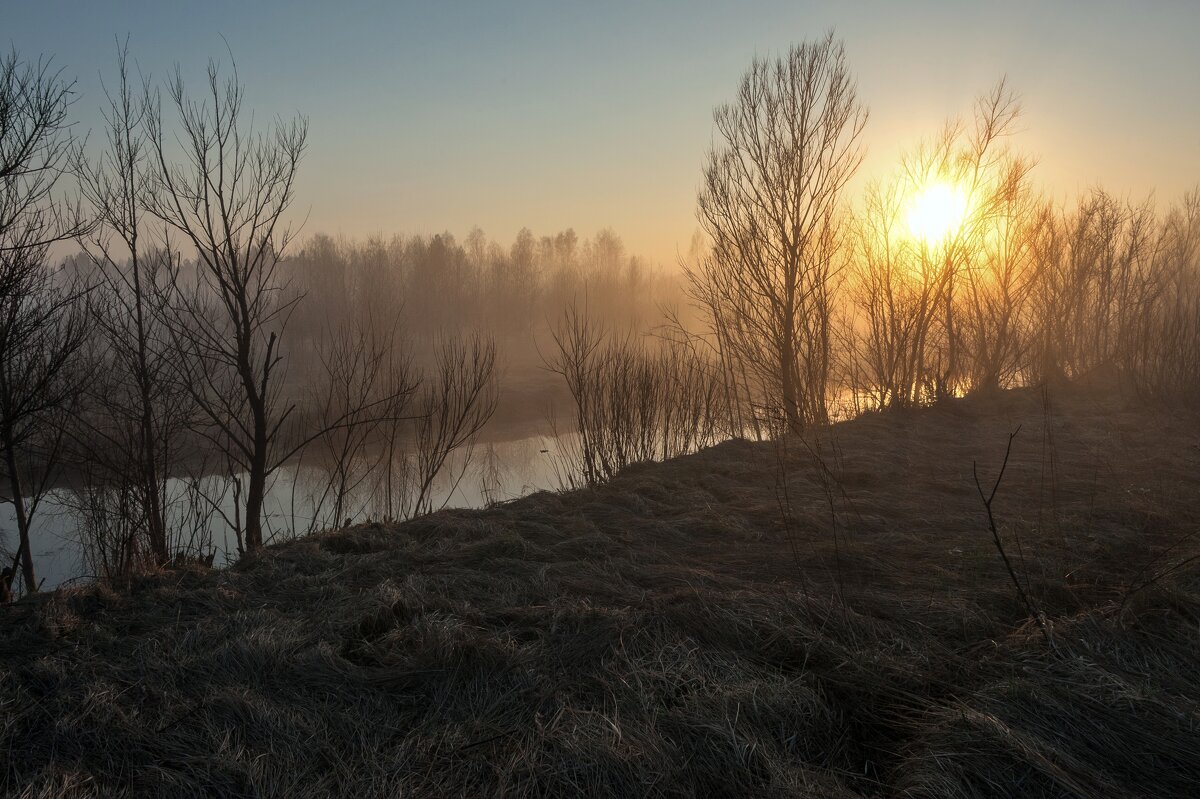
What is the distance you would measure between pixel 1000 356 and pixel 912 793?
43.8ft

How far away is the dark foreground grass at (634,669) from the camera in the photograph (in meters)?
2.06

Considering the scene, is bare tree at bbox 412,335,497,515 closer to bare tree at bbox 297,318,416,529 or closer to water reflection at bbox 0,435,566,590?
bare tree at bbox 297,318,416,529

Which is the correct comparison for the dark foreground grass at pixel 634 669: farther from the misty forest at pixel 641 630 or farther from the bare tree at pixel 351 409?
the bare tree at pixel 351 409

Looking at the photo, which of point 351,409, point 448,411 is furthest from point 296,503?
point 448,411

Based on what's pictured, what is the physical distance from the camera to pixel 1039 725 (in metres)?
2.16

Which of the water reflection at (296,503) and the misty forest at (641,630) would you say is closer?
the misty forest at (641,630)

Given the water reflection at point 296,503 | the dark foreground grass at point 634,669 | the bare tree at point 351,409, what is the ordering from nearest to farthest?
the dark foreground grass at point 634,669 → the bare tree at point 351,409 → the water reflection at point 296,503

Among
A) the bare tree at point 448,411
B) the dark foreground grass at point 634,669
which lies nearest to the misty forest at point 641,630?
the dark foreground grass at point 634,669

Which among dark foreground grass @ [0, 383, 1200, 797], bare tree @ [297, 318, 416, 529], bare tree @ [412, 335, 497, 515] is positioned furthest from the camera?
bare tree @ [412, 335, 497, 515]

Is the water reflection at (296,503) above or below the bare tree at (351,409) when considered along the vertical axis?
below

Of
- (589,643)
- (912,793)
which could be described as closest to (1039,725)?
(912,793)

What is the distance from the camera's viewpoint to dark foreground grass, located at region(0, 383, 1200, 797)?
6.77 ft

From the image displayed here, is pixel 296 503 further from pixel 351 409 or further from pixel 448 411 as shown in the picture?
pixel 448 411

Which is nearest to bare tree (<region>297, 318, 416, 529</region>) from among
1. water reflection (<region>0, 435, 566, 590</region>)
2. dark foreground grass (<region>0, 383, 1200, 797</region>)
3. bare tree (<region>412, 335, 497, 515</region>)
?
water reflection (<region>0, 435, 566, 590</region>)
